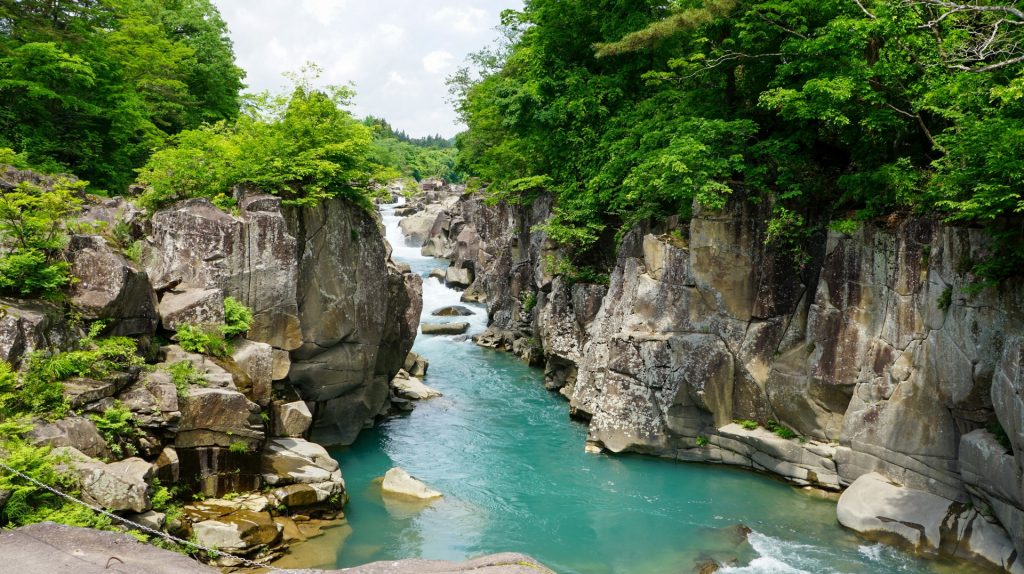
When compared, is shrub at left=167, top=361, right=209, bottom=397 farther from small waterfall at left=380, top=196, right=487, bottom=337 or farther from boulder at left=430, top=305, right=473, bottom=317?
boulder at left=430, top=305, right=473, bottom=317

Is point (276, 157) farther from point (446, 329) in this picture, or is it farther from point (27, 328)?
point (446, 329)

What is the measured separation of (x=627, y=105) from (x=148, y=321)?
16.7 meters

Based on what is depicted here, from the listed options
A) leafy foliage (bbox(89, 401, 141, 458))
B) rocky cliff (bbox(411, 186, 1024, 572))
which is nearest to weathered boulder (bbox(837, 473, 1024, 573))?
rocky cliff (bbox(411, 186, 1024, 572))

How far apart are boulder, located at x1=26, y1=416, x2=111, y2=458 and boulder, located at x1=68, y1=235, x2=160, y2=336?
2.50 metres

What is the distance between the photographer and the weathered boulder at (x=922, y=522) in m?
13.4

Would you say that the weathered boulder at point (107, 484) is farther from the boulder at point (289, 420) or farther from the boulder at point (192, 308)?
the boulder at point (289, 420)

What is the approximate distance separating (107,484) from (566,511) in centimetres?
984

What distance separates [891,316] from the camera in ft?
52.2

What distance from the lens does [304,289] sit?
60.3 feet

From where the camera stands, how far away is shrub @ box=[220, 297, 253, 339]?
15.4 m

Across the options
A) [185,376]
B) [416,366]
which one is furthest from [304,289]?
[416,366]

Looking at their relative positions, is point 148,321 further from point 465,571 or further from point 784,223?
point 784,223

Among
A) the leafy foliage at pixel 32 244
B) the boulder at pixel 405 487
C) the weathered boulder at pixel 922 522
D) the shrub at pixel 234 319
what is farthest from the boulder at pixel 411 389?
the weathered boulder at pixel 922 522

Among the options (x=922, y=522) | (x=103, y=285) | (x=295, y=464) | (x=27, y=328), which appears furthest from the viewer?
(x=295, y=464)
